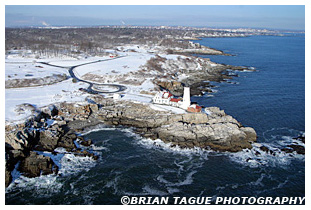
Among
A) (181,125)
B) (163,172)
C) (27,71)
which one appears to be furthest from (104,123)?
(27,71)

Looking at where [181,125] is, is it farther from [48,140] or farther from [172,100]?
[48,140]

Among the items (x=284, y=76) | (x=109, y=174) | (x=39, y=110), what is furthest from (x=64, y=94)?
(x=284, y=76)

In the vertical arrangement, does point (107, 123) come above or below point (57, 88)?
below

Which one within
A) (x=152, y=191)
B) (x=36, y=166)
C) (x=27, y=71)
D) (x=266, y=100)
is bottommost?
(x=152, y=191)

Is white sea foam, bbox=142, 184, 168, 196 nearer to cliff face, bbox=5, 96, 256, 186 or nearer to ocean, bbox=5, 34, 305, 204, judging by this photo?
ocean, bbox=5, 34, 305, 204

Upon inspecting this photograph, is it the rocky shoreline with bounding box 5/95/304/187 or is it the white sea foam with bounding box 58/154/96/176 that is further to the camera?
the rocky shoreline with bounding box 5/95/304/187

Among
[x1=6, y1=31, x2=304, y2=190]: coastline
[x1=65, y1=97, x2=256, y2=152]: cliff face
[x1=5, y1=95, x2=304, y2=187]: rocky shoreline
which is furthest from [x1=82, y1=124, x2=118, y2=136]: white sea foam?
[x1=65, y1=97, x2=256, y2=152]: cliff face

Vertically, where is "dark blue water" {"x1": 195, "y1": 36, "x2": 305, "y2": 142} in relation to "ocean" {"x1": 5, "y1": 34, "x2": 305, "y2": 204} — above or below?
above

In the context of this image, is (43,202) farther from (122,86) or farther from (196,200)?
(122,86)

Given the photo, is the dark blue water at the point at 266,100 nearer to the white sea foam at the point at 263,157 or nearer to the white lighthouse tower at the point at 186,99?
the white sea foam at the point at 263,157
